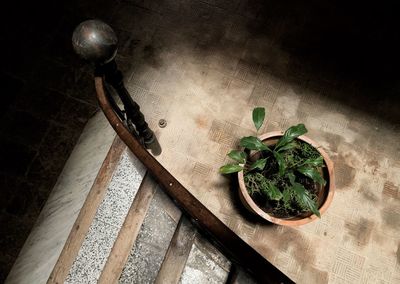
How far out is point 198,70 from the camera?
3.58m

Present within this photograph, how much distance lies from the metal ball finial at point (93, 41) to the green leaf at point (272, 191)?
1.46 metres

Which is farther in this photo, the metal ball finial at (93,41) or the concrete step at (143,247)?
the concrete step at (143,247)

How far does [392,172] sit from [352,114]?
664 millimetres

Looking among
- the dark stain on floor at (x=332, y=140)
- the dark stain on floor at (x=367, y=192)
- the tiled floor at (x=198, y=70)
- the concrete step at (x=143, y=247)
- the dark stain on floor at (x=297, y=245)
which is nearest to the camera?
the concrete step at (x=143, y=247)

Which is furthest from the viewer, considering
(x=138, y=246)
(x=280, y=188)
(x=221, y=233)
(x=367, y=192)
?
(x=367, y=192)

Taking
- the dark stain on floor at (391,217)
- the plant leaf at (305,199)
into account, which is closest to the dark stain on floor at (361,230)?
the dark stain on floor at (391,217)

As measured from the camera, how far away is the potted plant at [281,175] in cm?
250

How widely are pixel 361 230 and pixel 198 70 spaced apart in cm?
218

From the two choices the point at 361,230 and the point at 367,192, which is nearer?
the point at 361,230

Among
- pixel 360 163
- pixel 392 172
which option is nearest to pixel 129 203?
pixel 360 163

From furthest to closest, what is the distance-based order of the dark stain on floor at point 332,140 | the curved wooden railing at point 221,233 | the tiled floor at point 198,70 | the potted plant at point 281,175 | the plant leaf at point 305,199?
the tiled floor at point 198,70 < the dark stain on floor at point 332,140 < the potted plant at point 281,175 < the plant leaf at point 305,199 < the curved wooden railing at point 221,233

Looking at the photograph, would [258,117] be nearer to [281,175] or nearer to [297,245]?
[281,175]

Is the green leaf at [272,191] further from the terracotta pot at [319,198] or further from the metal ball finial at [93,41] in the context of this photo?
the metal ball finial at [93,41]

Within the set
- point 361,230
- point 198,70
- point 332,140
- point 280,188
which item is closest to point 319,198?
point 280,188
